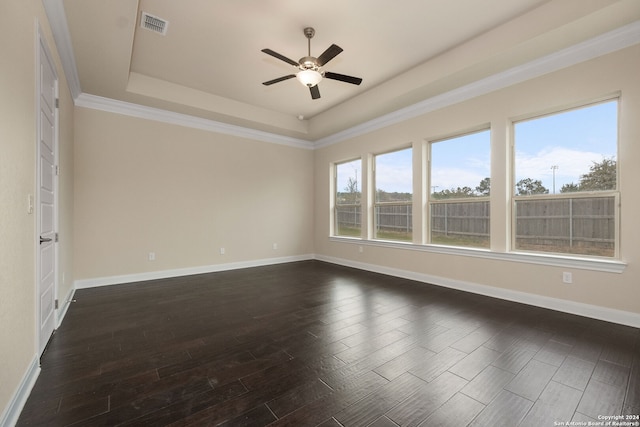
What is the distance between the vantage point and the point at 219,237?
536 cm

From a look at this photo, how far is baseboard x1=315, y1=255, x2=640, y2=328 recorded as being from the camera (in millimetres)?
2750

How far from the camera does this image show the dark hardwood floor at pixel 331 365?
1.57 meters

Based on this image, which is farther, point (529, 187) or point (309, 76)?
point (529, 187)

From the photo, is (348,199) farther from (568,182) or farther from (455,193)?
(568,182)

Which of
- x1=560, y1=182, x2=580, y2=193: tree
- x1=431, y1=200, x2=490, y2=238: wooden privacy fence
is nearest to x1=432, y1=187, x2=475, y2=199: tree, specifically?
x1=431, y1=200, x2=490, y2=238: wooden privacy fence

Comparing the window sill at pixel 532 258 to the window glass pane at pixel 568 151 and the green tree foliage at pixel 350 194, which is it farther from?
the green tree foliage at pixel 350 194

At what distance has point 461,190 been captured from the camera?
13.8 feet

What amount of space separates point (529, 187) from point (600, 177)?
2.08 feet

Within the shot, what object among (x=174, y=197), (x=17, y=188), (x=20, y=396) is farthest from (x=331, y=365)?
(x=174, y=197)

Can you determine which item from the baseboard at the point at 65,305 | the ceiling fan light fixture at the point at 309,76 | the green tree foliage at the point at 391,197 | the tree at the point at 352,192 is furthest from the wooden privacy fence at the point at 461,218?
the baseboard at the point at 65,305

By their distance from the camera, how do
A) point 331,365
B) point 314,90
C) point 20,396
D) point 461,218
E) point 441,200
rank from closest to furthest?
point 20,396, point 331,365, point 314,90, point 461,218, point 441,200

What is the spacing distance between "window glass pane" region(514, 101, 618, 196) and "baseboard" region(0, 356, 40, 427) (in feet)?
15.9

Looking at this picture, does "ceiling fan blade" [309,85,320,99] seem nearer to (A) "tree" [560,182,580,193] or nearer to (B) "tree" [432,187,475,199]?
(B) "tree" [432,187,475,199]

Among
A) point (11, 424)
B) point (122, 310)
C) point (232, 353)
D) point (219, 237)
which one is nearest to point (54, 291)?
A: point (122, 310)
